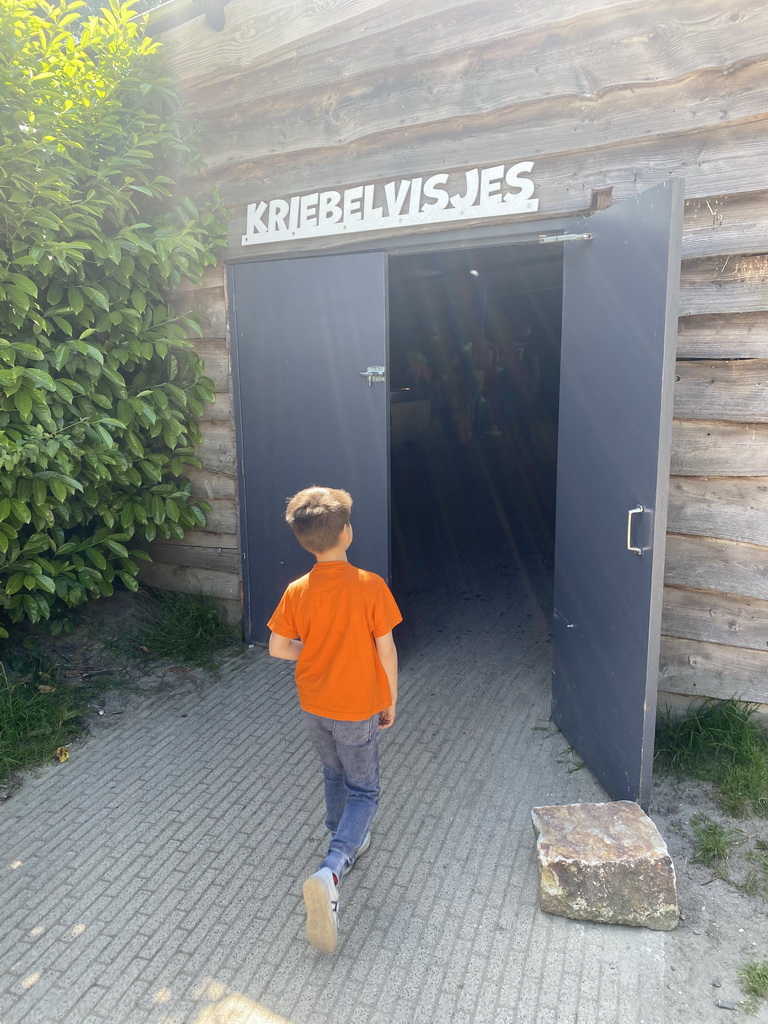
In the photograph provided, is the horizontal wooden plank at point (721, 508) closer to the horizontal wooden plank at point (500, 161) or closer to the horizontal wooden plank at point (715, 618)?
the horizontal wooden plank at point (715, 618)

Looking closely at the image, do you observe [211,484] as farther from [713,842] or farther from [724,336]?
[713,842]

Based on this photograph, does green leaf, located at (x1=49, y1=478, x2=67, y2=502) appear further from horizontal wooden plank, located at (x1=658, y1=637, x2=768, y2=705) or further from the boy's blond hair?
horizontal wooden plank, located at (x1=658, y1=637, x2=768, y2=705)

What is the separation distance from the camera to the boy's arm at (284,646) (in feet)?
9.85

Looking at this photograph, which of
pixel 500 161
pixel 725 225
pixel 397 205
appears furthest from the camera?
pixel 397 205

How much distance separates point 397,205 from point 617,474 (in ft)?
6.97

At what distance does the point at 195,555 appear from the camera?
568cm

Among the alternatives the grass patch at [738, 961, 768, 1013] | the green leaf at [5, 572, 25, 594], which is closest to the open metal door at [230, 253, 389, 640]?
the green leaf at [5, 572, 25, 594]

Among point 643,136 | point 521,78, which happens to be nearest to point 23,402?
point 521,78

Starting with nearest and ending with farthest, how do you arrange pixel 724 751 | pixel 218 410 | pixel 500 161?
1. pixel 724 751
2. pixel 500 161
3. pixel 218 410

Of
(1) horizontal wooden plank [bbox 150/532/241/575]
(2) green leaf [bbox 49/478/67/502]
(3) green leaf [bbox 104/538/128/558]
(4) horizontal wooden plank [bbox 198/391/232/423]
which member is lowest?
(1) horizontal wooden plank [bbox 150/532/241/575]

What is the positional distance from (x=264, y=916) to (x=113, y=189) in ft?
12.6

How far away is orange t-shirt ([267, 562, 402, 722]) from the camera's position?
289cm

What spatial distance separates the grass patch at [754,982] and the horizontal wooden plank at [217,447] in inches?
160

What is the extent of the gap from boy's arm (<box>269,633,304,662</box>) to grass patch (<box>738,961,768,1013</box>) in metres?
1.95
